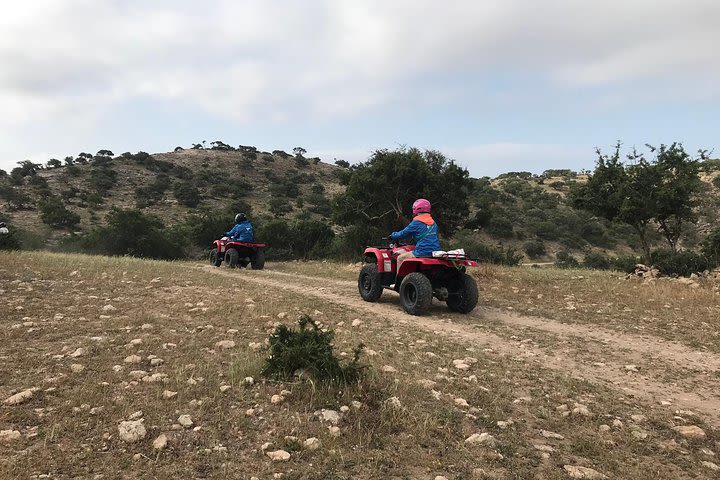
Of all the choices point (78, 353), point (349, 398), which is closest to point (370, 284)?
point (78, 353)

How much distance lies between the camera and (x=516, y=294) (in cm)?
1114

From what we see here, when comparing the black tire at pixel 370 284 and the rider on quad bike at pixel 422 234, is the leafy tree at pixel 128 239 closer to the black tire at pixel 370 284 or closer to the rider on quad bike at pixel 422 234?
the black tire at pixel 370 284

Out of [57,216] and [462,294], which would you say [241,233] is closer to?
[462,294]

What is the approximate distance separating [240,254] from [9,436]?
14039 millimetres

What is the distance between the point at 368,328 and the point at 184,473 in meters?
4.18

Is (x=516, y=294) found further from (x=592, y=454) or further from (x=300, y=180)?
(x=300, y=180)

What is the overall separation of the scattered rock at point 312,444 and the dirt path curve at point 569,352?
124 inches

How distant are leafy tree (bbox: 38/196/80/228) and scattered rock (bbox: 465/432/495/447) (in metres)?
41.2

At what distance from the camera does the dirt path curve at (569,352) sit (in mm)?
4415

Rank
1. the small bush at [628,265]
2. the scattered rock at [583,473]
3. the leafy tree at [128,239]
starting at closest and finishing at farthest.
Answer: the scattered rock at [583,473]
the small bush at [628,265]
the leafy tree at [128,239]

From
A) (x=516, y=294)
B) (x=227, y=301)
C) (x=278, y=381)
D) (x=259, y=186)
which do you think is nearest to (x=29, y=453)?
(x=278, y=381)

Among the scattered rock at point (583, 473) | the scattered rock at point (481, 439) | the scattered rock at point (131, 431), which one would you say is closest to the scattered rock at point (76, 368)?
the scattered rock at point (131, 431)

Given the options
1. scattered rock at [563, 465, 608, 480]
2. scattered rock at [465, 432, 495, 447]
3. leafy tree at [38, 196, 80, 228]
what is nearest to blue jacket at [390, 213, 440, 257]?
scattered rock at [465, 432, 495, 447]

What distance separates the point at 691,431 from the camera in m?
3.45
